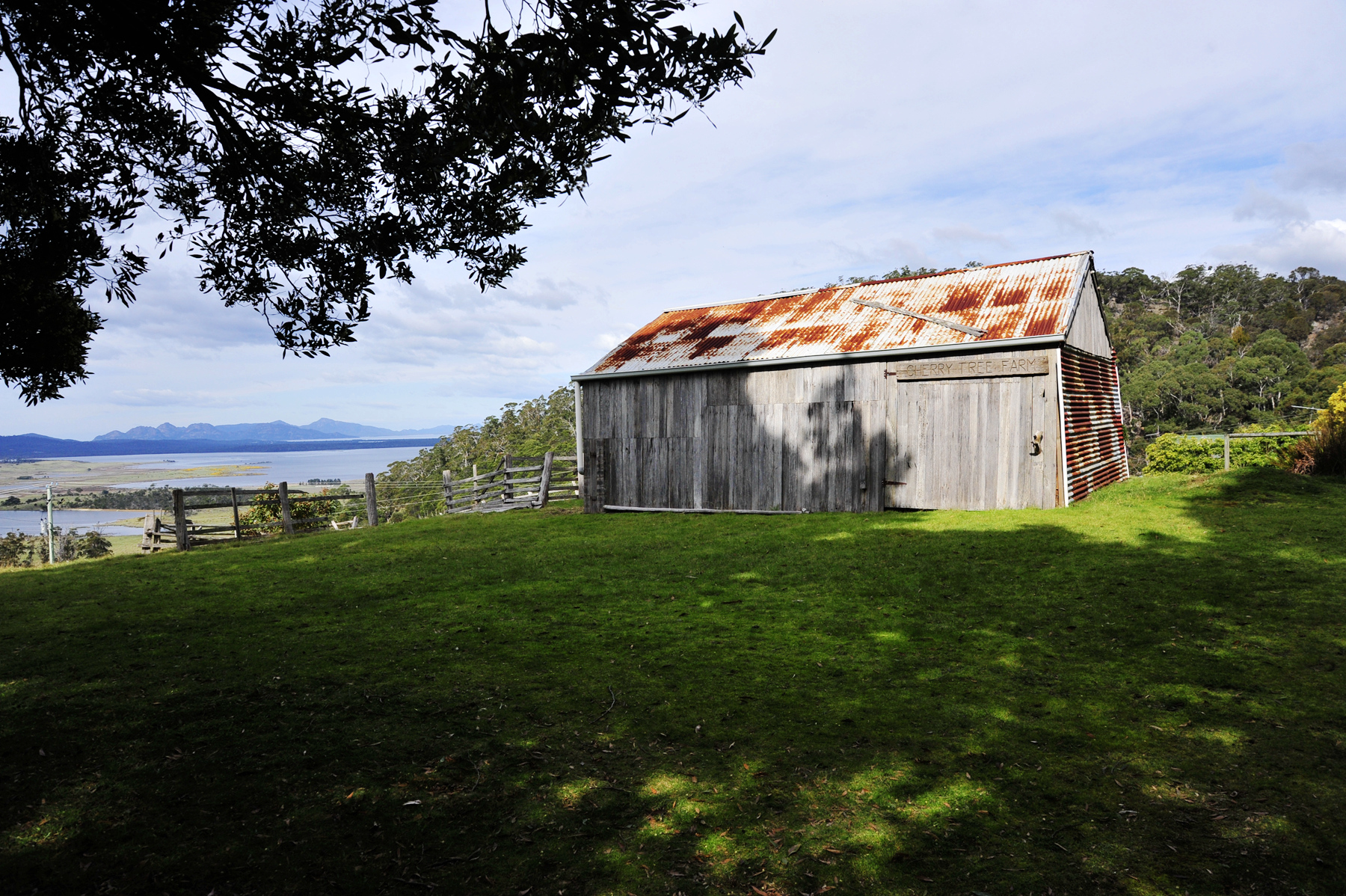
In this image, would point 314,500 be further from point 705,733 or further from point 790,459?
point 705,733

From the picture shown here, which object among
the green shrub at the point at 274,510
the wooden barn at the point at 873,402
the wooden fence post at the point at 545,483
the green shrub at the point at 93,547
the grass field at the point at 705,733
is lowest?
the green shrub at the point at 93,547

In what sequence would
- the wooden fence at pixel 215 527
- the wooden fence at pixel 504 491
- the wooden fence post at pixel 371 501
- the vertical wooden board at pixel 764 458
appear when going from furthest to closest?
the wooden fence at pixel 504 491
the wooden fence post at pixel 371 501
the vertical wooden board at pixel 764 458
the wooden fence at pixel 215 527

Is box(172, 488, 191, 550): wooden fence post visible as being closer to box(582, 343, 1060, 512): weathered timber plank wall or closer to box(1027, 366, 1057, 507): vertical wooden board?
box(582, 343, 1060, 512): weathered timber plank wall

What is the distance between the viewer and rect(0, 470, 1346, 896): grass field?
348 cm

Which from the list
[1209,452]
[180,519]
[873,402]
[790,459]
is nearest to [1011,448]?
[873,402]

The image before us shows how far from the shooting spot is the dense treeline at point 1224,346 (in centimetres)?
6066

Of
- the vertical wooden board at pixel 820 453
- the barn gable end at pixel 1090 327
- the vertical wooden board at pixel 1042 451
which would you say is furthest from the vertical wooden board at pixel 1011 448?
the vertical wooden board at pixel 820 453

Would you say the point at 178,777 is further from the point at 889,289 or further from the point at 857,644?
the point at 889,289

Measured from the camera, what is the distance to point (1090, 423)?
16500mm

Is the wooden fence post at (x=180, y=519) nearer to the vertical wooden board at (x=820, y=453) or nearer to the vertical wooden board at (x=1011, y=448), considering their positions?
the vertical wooden board at (x=820, y=453)

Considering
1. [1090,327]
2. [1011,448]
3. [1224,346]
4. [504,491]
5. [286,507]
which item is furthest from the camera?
[1224,346]

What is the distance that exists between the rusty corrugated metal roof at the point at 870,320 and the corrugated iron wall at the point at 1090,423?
1.41m

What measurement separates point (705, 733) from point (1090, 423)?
1496cm

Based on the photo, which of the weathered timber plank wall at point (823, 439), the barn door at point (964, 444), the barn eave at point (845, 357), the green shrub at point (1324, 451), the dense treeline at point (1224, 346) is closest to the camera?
the barn eave at point (845, 357)
